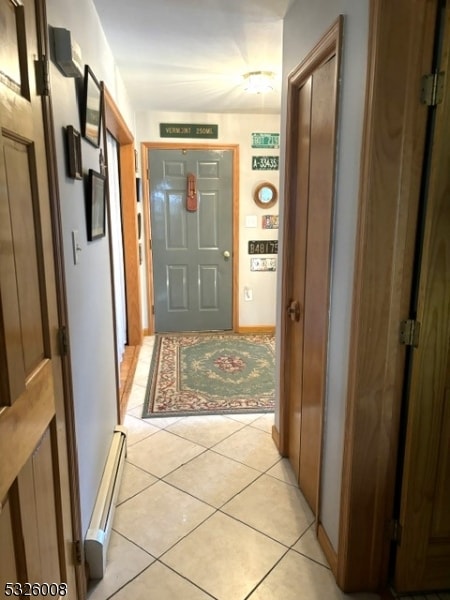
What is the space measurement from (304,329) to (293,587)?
1.04m

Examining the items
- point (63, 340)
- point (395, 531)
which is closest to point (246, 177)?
point (63, 340)

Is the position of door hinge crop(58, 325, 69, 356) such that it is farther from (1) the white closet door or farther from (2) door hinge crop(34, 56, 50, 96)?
(1) the white closet door

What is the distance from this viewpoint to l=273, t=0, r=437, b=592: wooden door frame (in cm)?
118

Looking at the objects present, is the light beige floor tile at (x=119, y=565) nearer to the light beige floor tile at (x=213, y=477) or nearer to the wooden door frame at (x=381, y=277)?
the light beige floor tile at (x=213, y=477)

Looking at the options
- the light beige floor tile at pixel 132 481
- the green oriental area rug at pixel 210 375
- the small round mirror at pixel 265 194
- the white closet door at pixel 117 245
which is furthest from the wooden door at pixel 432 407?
the small round mirror at pixel 265 194

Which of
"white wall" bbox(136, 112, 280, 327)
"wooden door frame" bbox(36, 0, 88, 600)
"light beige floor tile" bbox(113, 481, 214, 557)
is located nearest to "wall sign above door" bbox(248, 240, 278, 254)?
"white wall" bbox(136, 112, 280, 327)

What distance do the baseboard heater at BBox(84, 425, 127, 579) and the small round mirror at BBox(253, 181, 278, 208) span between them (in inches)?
127

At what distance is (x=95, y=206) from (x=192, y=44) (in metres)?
1.36

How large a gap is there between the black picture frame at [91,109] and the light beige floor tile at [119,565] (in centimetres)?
173

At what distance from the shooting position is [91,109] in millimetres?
1776

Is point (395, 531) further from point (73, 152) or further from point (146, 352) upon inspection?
point (146, 352)

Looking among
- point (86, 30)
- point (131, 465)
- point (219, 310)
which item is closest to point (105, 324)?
point (131, 465)

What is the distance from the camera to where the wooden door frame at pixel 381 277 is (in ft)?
3.87

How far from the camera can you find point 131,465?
7.45ft
